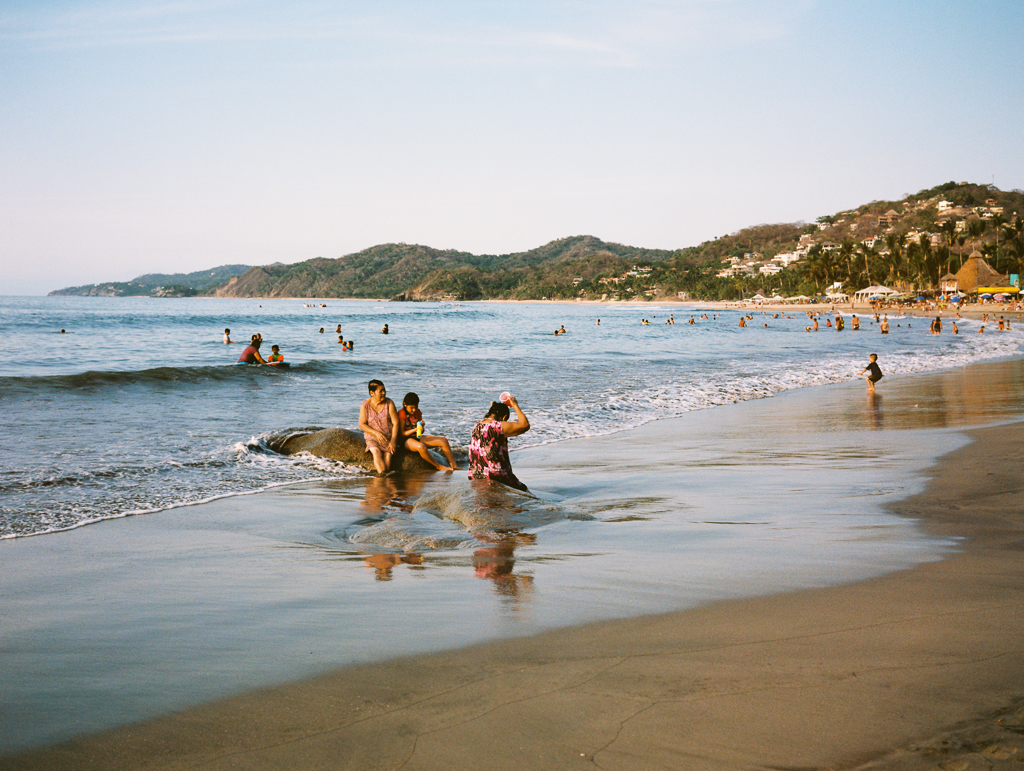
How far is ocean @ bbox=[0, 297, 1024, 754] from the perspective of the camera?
3754 mm

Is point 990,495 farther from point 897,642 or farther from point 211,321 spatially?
point 211,321

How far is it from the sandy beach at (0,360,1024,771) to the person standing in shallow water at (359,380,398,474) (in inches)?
264

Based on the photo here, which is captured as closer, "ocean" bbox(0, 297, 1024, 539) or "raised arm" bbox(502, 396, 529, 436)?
"raised arm" bbox(502, 396, 529, 436)

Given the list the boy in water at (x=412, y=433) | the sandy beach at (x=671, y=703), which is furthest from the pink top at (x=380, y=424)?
the sandy beach at (x=671, y=703)

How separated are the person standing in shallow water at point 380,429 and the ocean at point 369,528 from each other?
0.39 m

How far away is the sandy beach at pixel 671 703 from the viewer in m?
2.64

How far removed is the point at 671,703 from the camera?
3002 millimetres

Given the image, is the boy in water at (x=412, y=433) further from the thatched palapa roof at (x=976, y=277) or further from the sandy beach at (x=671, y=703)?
the thatched palapa roof at (x=976, y=277)

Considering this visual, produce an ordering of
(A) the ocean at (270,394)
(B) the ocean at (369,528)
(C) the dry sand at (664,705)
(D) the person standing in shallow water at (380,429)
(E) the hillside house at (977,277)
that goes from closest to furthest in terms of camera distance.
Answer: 1. (C) the dry sand at (664,705)
2. (B) the ocean at (369,528)
3. (A) the ocean at (270,394)
4. (D) the person standing in shallow water at (380,429)
5. (E) the hillside house at (977,277)

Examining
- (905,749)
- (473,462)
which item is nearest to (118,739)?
(905,749)

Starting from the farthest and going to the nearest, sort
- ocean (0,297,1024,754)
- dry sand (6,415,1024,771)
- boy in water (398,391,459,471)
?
1. boy in water (398,391,459,471)
2. ocean (0,297,1024,754)
3. dry sand (6,415,1024,771)

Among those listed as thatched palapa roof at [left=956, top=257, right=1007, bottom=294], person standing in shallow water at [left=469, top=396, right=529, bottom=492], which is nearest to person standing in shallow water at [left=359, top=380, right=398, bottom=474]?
person standing in shallow water at [left=469, top=396, right=529, bottom=492]

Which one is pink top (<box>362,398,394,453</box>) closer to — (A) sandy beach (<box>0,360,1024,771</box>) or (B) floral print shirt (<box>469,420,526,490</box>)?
(B) floral print shirt (<box>469,420,526,490</box>)

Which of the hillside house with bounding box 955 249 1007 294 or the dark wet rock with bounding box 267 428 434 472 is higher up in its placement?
the hillside house with bounding box 955 249 1007 294
